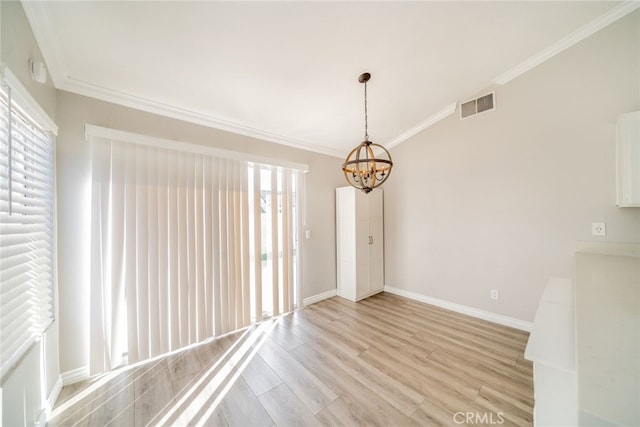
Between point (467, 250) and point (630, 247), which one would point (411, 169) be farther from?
point (630, 247)

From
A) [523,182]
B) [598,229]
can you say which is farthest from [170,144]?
[598,229]

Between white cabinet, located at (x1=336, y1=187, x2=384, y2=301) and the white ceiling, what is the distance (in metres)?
1.45

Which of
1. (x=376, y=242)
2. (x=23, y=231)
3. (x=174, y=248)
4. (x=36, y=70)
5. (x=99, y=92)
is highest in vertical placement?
(x=99, y=92)

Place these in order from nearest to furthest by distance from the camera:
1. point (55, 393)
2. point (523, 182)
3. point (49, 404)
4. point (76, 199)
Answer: point (49, 404)
point (55, 393)
point (76, 199)
point (523, 182)

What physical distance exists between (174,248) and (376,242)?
3102 mm

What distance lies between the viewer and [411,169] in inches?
147

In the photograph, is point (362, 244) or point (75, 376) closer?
point (75, 376)

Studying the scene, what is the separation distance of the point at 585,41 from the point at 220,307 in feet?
16.4

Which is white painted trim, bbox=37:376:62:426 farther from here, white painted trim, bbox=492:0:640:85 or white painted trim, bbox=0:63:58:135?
white painted trim, bbox=492:0:640:85

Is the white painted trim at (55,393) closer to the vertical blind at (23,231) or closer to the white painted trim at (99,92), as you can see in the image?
the vertical blind at (23,231)

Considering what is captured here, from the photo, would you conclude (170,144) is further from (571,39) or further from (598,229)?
(598,229)

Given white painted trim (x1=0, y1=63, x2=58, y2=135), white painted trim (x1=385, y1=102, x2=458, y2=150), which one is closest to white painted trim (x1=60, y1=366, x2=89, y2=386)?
white painted trim (x1=0, y1=63, x2=58, y2=135)

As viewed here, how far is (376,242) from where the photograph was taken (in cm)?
398

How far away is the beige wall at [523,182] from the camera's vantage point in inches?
86.1
